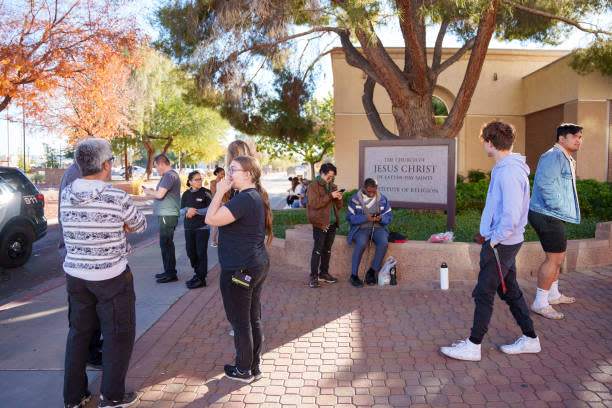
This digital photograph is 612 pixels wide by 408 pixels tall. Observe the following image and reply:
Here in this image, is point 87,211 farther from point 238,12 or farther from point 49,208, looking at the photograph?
point 49,208

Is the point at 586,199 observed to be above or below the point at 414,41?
below

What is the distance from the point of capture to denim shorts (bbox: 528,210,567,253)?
468 cm

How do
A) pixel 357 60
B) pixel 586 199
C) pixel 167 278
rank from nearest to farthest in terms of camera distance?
pixel 167 278, pixel 357 60, pixel 586 199

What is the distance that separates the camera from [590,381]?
3.47 meters

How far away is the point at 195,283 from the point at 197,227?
0.79 metres

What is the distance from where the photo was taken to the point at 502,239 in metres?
3.65

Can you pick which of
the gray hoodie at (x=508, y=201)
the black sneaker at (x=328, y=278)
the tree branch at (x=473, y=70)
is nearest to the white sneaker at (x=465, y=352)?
the gray hoodie at (x=508, y=201)

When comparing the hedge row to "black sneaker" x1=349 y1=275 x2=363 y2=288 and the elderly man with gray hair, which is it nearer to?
"black sneaker" x1=349 y1=275 x2=363 y2=288

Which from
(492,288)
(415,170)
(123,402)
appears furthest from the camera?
(415,170)

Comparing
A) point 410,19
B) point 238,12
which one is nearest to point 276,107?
point 238,12

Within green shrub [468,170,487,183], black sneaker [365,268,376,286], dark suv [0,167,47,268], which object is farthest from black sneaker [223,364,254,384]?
green shrub [468,170,487,183]

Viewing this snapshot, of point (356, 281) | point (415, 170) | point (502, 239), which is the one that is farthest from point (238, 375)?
point (415, 170)

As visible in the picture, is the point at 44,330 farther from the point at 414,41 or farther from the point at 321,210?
the point at 414,41

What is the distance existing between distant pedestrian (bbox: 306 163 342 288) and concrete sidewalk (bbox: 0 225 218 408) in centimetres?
150
